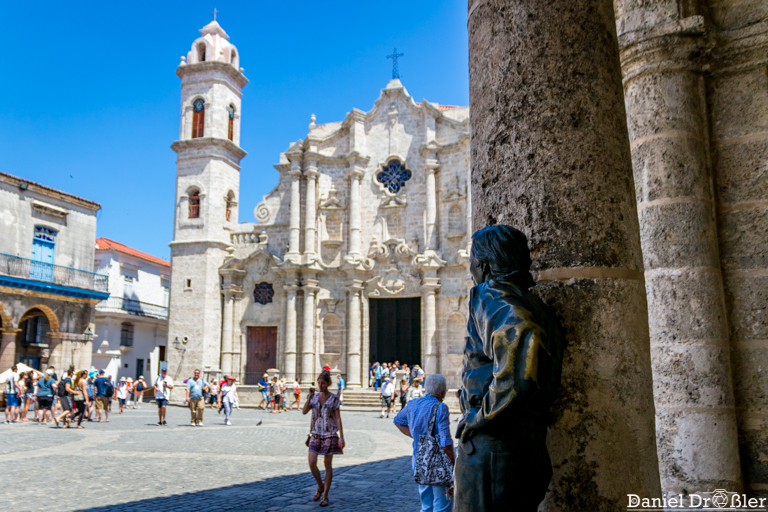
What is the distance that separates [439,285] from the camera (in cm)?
2752

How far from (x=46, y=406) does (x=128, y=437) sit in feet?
16.9

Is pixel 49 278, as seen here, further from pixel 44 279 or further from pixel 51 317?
pixel 51 317

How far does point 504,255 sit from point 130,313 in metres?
38.6

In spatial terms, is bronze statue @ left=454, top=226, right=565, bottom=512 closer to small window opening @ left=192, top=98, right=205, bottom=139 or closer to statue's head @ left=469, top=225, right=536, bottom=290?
statue's head @ left=469, top=225, right=536, bottom=290

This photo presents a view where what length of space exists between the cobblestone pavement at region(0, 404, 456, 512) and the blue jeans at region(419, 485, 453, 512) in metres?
1.97

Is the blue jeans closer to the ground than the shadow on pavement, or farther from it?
farther from it

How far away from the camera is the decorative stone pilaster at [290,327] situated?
27.8 m

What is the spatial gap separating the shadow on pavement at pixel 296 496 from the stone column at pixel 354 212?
66.3 feet

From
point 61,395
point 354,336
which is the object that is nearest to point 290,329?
point 354,336

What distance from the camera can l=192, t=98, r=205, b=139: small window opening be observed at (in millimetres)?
30109

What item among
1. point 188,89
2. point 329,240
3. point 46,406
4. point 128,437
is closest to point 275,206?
point 329,240

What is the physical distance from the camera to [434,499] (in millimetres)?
4789

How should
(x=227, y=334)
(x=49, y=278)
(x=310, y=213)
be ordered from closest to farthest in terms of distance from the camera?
(x=49, y=278) → (x=227, y=334) → (x=310, y=213)

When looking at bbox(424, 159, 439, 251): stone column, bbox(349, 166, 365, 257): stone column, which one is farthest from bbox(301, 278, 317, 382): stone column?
bbox(424, 159, 439, 251): stone column
